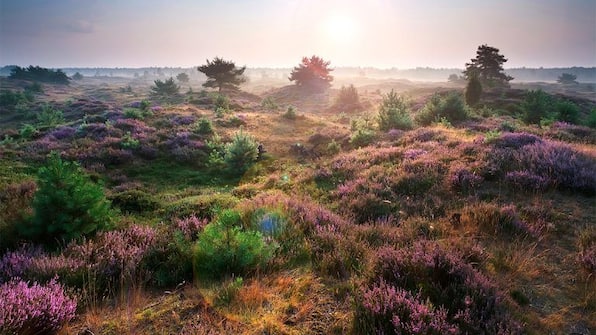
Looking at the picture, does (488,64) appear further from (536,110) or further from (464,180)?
(464,180)

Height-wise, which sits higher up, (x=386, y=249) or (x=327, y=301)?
(x=386, y=249)

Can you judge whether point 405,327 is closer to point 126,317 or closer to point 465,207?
point 126,317

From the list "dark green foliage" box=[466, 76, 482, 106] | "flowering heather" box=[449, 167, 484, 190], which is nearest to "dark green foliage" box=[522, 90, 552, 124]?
"dark green foliage" box=[466, 76, 482, 106]

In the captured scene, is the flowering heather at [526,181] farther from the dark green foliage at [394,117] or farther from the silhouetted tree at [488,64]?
the silhouetted tree at [488,64]

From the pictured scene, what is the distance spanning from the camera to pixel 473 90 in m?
40.8

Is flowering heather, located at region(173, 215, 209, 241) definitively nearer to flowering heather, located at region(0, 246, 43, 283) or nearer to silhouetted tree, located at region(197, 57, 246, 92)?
flowering heather, located at region(0, 246, 43, 283)

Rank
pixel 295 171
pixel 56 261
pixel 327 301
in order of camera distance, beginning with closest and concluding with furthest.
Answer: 1. pixel 327 301
2. pixel 56 261
3. pixel 295 171

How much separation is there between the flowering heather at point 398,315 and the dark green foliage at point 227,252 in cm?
201

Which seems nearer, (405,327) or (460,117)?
(405,327)

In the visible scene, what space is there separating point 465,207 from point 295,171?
836cm

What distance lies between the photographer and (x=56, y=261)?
17.6ft

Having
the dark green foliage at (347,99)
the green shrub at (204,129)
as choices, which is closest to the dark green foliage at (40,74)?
the dark green foliage at (347,99)

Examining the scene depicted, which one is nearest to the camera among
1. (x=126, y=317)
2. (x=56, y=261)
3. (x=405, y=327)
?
(x=405, y=327)

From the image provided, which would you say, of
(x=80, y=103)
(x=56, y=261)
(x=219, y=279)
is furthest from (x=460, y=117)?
(x=80, y=103)
